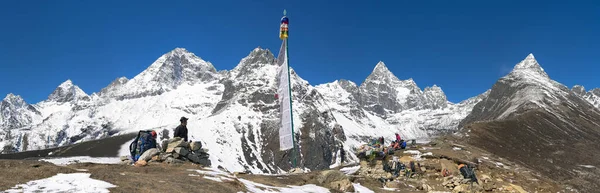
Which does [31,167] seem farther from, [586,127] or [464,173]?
[586,127]

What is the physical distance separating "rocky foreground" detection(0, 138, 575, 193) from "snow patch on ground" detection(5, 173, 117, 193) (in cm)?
35

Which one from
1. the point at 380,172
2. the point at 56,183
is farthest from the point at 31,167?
the point at 380,172

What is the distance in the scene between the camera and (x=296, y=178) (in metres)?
30.5

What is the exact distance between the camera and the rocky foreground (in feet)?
54.3

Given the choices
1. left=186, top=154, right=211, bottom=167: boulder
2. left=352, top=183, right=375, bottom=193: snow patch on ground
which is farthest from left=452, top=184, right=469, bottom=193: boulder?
left=186, top=154, right=211, bottom=167: boulder

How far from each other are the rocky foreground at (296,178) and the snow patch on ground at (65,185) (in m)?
0.35

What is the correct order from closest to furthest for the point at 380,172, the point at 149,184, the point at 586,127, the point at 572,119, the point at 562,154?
1. the point at 149,184
2. the point at 380,172
3. the point at 562,154
4. the point at 586,127
5. the point at 572,119

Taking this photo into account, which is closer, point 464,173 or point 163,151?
point 163,151

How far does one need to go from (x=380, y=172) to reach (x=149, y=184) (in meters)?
23.8

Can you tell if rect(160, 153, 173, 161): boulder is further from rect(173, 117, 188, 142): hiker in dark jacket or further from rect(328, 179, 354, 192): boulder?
rect(328, 179, 354, 192): boulder

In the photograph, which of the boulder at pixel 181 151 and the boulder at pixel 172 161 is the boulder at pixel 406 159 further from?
the boulder at pixel 172 161

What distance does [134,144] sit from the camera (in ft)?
90.4

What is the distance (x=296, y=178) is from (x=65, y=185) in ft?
59.1

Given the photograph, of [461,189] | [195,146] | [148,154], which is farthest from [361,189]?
A: [148,154]
